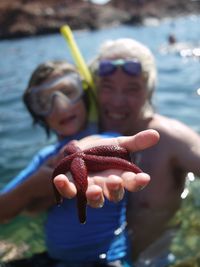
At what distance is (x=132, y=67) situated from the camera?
411 centimetres

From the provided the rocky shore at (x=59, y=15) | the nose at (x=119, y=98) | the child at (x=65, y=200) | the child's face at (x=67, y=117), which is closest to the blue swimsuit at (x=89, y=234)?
the child at (x=65, y=200)

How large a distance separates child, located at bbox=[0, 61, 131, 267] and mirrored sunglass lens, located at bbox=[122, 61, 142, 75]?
422 mm

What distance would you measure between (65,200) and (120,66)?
1236 mm

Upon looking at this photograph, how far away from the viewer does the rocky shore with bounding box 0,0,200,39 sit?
225 ft

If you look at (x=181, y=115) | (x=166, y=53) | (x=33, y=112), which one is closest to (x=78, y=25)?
(x=166, y=53)

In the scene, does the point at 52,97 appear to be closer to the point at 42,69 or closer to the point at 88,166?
the point at 42,69

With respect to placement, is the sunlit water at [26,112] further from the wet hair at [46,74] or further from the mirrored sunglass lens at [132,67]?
the mirrored sunglass lens at [132,67]

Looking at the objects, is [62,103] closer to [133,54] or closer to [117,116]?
[117,116]

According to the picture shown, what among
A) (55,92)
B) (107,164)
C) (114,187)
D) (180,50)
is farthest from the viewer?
(180,50)

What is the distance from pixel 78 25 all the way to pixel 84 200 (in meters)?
75.6

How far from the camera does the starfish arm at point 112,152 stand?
2.31m

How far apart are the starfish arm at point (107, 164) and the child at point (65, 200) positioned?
1.32 m

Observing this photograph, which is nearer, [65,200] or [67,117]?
[65,200]

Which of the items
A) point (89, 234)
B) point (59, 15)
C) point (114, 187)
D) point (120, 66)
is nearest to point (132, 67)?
point (120, 66)
